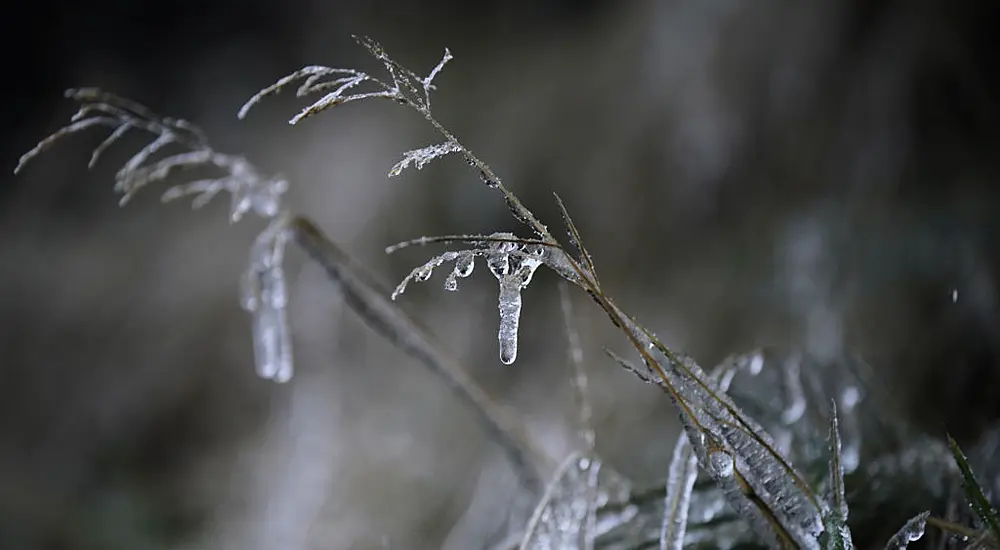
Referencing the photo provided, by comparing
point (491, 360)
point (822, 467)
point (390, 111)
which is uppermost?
point (390, 111)

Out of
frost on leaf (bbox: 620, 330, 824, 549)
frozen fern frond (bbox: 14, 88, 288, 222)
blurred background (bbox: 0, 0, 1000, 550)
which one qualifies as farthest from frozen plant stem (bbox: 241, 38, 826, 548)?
blurred background (bbox: 0, 0, 1000, 550)

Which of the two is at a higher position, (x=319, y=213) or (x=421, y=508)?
(x=319, y=213)

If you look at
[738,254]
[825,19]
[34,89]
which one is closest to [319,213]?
[34,89]

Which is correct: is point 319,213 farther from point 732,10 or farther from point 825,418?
point 825,418

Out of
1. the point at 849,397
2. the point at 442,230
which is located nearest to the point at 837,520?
the point at 849,397

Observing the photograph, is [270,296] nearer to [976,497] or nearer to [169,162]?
[169,162]

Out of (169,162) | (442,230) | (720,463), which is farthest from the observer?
(442,230)
